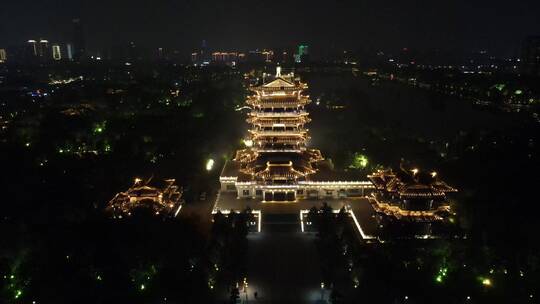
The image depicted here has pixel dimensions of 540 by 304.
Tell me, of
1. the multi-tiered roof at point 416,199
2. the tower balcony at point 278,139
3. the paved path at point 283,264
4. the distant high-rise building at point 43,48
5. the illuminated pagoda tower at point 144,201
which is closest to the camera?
the paved path at point 283,264

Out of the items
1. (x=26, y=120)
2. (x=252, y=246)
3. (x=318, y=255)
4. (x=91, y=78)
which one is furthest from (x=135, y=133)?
(x=91, y=78)

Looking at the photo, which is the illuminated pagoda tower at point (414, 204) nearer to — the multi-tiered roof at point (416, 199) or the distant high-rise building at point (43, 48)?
the multi-tiered roof at point (416, 199)

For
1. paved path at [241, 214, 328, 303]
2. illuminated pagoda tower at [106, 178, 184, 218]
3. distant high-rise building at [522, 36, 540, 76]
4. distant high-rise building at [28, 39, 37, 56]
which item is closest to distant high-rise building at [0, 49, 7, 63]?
distant high-rise building at [28, 39, 37, 56]

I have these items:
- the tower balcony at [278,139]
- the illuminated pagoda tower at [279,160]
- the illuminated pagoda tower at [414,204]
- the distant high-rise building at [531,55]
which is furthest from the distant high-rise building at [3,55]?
the illuminated pagoda tower at [414,204]

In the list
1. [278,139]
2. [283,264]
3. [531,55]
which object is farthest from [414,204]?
[531,55]

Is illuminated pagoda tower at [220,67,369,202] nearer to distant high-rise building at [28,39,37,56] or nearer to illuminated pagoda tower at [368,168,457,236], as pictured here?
illuminated pagoda tower at [368,168,457,236]

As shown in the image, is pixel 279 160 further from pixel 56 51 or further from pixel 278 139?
pixel 56 51
